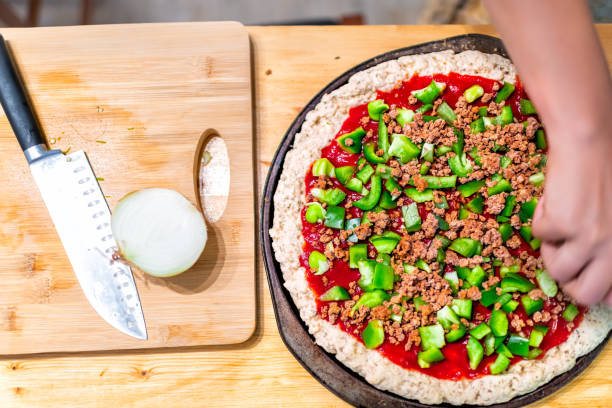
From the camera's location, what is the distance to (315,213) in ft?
5.97

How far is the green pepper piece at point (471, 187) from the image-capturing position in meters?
1.86

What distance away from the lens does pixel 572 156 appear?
1.34m

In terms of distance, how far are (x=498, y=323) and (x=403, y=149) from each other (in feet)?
2.57

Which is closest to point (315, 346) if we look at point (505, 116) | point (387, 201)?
point (387, 201)

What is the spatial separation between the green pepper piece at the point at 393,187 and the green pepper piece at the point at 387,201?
15mm

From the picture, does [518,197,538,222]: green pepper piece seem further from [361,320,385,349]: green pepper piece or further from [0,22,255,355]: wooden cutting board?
[0,22,255,355]: wooden cutting board

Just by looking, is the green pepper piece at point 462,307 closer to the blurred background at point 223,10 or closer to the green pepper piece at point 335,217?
the green pepper piece at point 335,217

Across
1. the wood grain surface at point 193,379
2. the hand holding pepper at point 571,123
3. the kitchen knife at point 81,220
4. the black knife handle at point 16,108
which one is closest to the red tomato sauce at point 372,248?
the wood grain surface at point 193,379

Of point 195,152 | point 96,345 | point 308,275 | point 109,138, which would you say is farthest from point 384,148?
point 96,345

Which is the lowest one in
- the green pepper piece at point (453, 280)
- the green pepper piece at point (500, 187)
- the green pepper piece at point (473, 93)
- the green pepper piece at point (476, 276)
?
the green pepper piece at point (453, 280)

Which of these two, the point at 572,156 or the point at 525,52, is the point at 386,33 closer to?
the point at 525,52

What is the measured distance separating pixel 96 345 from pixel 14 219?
65 cm

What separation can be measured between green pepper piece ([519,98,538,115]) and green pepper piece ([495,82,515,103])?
0.07 metres

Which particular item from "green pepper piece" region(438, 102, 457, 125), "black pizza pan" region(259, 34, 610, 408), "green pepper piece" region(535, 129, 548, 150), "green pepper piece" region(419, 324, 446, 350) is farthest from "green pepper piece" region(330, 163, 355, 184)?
"green pepper piece" region(535, 129, 548, 150)
